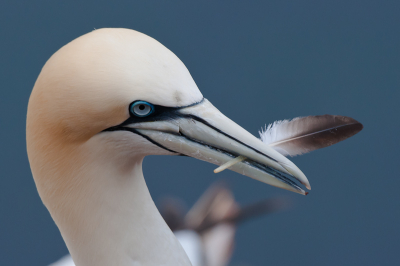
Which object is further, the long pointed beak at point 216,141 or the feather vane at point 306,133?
the feather vane at point 306,133

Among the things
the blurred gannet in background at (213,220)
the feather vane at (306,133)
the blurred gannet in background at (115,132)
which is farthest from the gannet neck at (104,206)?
the blurred gannet in background at (213,220)

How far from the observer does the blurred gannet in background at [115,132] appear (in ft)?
2.91

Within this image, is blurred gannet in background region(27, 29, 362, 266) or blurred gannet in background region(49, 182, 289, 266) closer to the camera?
blurred gannet in background region(27, 29, 362, 266)

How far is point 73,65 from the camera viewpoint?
897mm

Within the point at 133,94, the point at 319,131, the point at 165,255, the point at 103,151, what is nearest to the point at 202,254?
the point at 165,255

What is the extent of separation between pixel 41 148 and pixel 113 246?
34cm

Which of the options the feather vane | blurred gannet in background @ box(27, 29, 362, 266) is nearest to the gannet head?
blurred gannet in background @ box(27, 29, 362, 266)

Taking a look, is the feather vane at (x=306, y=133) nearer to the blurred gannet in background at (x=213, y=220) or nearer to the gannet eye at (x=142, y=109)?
the gannet eye at (x=142, y=109)

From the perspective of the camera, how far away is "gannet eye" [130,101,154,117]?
91 cm

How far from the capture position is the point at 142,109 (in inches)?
36.5

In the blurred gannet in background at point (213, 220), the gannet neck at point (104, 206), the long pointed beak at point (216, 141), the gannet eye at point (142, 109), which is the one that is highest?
the gannet eye at point (142, 109)

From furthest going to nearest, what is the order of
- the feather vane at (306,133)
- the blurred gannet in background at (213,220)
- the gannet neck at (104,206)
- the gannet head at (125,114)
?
1. the blurred gannet in background at (213,220)
2. the feather vane at (306,133)
3. the gannet neck at (104,206)
4. the gannet head at (125,114)

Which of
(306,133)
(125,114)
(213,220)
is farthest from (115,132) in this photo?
(213,220)

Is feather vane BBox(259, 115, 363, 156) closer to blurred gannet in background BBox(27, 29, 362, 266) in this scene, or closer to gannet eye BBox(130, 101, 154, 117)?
blurred gannet in background BBox(27, 29, 362, 266)
